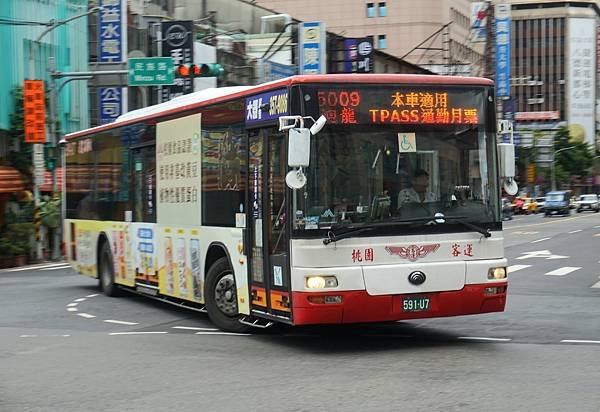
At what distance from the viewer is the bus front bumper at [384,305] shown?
34.0 feet

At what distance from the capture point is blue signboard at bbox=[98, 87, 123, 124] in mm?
37156

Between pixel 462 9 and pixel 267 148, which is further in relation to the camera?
pixel 462 9

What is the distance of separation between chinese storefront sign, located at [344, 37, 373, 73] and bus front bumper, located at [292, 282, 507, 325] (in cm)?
4739

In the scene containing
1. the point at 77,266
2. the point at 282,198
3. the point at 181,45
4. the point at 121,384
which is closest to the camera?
the point at 121,384

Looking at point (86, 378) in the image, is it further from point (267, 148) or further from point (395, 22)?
point (395, 22)

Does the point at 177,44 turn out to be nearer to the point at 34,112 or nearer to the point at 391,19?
the point at 34,112

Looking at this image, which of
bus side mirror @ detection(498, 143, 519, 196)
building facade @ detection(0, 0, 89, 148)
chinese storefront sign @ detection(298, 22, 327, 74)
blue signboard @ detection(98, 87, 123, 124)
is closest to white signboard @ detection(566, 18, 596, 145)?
chinese storefront sign @ detection(298, 22, 327, 74)

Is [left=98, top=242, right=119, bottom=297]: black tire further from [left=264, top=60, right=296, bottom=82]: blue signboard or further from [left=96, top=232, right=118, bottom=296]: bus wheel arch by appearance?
[left=264, top=60, right=296, bottom=82]: blue signboard

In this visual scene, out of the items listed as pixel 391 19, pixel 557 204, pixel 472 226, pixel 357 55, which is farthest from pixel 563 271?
pixel 391 19

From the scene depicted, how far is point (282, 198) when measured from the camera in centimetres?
1069

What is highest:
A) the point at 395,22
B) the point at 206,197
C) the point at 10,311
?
the point at 395,22

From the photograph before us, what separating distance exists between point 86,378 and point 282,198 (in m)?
2.79

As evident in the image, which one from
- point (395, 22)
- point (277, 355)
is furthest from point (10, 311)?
point (395, 22)

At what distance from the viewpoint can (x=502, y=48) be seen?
74312mm
